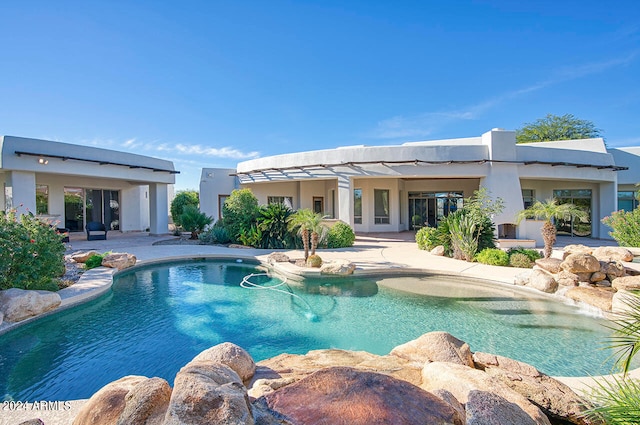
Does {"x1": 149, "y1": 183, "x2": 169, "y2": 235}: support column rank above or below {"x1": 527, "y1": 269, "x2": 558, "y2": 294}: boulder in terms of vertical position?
above

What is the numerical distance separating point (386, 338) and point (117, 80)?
44.6ft

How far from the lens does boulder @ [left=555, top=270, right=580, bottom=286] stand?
7625mm

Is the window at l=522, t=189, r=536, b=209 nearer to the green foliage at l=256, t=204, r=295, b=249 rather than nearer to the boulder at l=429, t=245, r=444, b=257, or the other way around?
the boulder at l=429, t=245, r=444, b=257

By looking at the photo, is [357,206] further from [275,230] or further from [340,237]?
[275,230]

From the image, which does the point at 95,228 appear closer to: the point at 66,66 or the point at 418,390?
the point at 66,66

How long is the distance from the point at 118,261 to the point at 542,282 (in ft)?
42.1

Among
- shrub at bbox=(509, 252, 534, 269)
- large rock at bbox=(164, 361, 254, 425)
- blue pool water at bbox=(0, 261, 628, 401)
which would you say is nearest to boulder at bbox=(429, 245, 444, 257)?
shrub at bbox=(509, 252, 534, 269)

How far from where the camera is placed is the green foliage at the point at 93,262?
9828 millimetres

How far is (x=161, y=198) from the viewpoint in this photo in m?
18.3

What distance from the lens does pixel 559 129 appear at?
101 feet

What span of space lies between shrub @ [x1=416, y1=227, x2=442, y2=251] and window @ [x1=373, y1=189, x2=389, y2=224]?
579cm

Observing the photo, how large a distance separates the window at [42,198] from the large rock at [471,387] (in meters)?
20.7

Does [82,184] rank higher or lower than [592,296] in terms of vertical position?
higher

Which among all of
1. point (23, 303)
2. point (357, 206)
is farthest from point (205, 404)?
point (357, 206)
